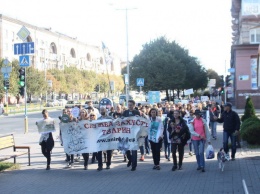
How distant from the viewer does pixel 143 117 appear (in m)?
13.2

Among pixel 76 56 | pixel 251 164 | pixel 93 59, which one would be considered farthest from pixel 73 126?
pixel 93 59

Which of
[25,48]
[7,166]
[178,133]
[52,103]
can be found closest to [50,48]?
[52,103]

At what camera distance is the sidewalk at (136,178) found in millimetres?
9914

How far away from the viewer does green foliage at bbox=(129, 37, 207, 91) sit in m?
59.0

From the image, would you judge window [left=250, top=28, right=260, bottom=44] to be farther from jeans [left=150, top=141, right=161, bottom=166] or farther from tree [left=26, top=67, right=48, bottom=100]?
tree [left=26, top=67, right=48, bottom=100]

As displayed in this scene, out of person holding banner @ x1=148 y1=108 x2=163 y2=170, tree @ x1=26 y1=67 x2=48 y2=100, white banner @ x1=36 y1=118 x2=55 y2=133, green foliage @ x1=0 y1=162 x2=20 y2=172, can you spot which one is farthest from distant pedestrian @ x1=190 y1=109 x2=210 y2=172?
tree @ x1=26 y1=67 x2=48 y2=100

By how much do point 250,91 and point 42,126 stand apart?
3740 centimetres

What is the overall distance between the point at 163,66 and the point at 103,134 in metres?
46.0

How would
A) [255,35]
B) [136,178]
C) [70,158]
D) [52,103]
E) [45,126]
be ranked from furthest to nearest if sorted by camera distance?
[52,103] → [255,35] → [70,158] → [45,126] → [136,178]

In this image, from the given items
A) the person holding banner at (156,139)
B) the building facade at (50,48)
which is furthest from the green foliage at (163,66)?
the person holding banner at (156,139)

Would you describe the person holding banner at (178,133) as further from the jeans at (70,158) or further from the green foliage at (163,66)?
the green foliage at (163,66)

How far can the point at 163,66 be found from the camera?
58.8 m

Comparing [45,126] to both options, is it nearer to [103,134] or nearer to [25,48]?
[103,134]

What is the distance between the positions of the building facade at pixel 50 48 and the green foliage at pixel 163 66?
53.7 ft
